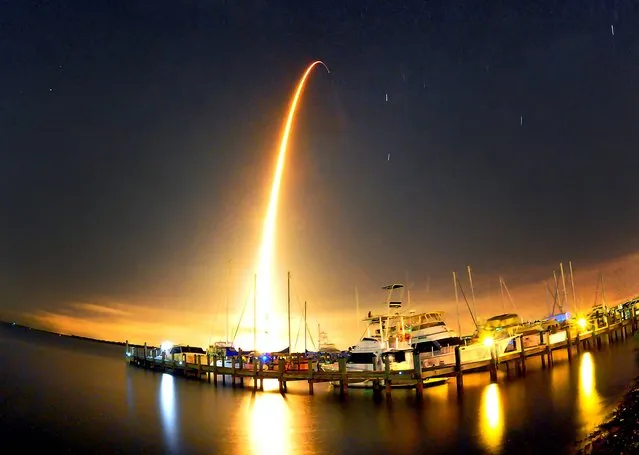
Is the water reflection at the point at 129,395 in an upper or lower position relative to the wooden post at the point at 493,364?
lower

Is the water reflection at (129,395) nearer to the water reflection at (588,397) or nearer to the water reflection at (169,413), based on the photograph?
the water reflection at (169,413)

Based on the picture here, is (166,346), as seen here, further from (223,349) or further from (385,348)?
(385,348)

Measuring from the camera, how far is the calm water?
2517 cm

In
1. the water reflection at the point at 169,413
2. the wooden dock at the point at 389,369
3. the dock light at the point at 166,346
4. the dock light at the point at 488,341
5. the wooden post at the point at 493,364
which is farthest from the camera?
the dock light at the point at 166,346

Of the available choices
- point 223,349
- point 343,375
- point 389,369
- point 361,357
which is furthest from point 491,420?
point 223,349

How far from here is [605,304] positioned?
273 ft

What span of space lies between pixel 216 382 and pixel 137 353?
3552 cm

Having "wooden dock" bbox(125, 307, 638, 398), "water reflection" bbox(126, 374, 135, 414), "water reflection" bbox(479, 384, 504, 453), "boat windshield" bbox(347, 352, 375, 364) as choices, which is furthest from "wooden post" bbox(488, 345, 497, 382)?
"water reflection" bbox(126, 374, 135, 414)

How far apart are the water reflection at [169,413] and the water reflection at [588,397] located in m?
22.6

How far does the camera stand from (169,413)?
37031 millimetres

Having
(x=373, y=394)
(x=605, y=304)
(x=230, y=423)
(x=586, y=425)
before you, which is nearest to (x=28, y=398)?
(x=230, y=423)

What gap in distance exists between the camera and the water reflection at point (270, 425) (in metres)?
26.1

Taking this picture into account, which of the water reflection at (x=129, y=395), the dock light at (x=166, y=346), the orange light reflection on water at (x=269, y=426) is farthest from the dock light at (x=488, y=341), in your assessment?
the dock light at (x=166, y=346)

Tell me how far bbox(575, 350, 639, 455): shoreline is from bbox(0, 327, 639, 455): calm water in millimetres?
1028
